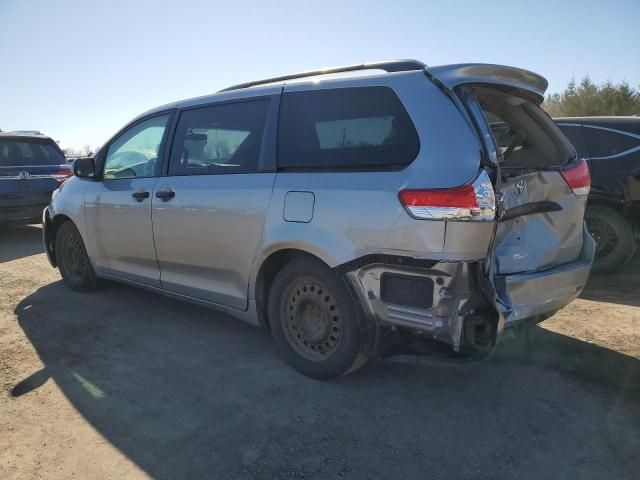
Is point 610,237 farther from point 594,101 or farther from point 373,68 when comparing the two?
Answer: point 594,101

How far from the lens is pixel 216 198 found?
3.55m

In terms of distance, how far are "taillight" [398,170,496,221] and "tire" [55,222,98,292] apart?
3842 mm

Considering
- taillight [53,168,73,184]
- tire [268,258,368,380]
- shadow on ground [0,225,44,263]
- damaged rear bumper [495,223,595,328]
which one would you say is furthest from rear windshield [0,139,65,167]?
damaged rear bumper [495,223,595,328]

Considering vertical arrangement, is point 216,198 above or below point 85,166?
below

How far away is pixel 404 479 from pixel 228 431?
3.20 ft

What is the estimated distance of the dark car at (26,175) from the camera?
7.70 meters

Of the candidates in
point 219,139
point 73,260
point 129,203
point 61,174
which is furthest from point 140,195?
point 61,174

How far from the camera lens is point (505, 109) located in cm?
353

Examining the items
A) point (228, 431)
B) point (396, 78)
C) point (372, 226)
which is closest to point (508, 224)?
point (372, 226)

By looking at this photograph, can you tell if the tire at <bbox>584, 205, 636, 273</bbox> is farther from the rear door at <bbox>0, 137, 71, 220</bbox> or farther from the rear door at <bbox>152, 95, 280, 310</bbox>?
the rear door at <bbox>0, 137, 71, 220</bbox>

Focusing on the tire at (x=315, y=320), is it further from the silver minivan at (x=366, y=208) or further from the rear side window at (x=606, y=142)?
the rear side window at (x=606, y=142)

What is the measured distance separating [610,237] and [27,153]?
28.4 feet

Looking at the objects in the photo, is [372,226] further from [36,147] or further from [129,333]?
[36,147]

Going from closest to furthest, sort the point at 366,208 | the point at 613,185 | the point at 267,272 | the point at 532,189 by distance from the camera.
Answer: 1. the point at 366,208
2. the point at 532,189
3. the point at 267,272
4. the point at 613,185
